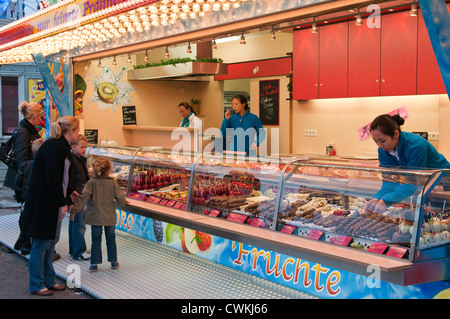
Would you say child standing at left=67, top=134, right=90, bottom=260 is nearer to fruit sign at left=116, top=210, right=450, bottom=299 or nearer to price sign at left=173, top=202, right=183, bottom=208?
fruit sign at left=116, top=210, right=450, bottom=299

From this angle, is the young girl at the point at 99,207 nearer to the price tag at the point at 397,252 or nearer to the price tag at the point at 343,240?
the price tag at the point at 343,240

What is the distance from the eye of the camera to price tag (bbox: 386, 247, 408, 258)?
339 centimetres

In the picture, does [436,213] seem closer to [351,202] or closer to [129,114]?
[351,202]

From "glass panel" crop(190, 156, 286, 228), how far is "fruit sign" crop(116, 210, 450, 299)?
28 cm

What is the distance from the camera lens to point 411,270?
3.22m

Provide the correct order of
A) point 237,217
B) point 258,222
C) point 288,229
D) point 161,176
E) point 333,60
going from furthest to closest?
point 333,60 → point 161,176 → point 237,217 → point 258,222 → point 288,229

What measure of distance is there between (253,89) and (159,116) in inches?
88.5

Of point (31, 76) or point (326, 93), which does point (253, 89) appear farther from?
point (31, 76)

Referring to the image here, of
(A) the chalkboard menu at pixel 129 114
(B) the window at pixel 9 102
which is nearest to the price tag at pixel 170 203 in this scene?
(A) the chalkboard menu at pixel 129 114

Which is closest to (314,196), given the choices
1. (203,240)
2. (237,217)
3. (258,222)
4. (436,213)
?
(258,222)

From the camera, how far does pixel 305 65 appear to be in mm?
8352

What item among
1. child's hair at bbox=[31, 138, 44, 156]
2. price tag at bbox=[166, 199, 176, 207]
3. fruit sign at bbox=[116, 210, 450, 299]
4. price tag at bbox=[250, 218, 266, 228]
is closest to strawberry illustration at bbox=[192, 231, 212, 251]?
fruit sign at bbox=[116, 210, 450, 299]

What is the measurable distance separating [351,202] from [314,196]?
15.6 inches
